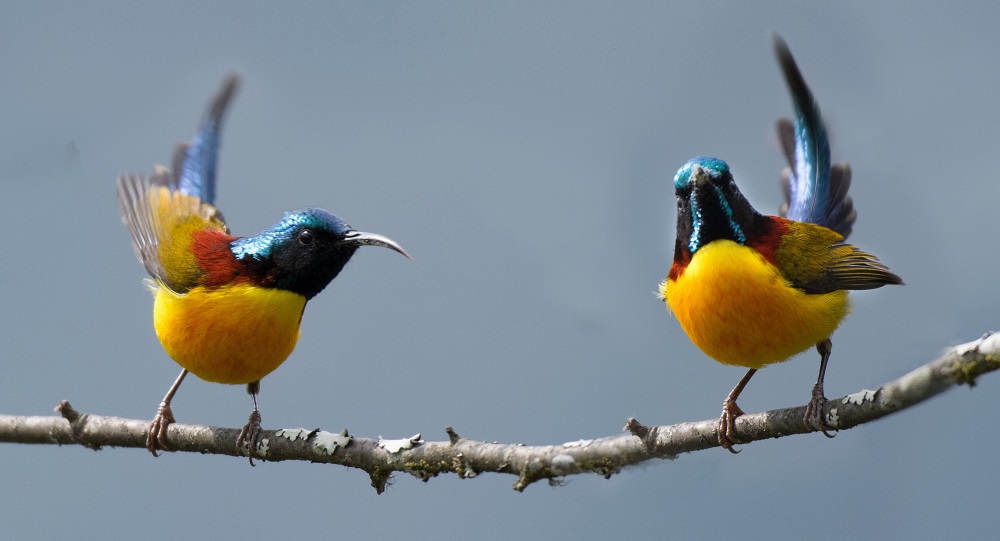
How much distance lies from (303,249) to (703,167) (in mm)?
2145

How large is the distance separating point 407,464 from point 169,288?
6.15 feet

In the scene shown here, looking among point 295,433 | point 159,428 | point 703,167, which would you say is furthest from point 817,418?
point 159,428

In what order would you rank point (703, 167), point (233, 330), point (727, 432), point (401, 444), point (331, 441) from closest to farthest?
point (727, 432), point (703, 167), point (401, 444), point (331, 441), point (233, 330)

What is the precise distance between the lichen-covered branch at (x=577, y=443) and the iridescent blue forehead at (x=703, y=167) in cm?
111

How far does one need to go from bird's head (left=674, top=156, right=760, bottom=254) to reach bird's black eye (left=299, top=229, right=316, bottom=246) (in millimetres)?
1927

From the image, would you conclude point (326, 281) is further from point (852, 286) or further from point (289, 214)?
point (852, 286)

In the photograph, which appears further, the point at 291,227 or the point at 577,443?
the point at 291,227

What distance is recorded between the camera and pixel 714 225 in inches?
193

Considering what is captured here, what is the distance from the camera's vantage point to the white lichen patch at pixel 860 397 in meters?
4.09

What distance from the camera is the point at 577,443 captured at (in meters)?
4.56

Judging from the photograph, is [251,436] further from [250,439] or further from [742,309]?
[742,309]

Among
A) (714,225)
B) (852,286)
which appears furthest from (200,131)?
(852,286)

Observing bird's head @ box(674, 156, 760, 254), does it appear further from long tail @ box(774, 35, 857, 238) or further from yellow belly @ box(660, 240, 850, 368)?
long tail @ box(774, 35, 857, 238)

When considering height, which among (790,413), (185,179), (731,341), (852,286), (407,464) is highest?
(185,179)
